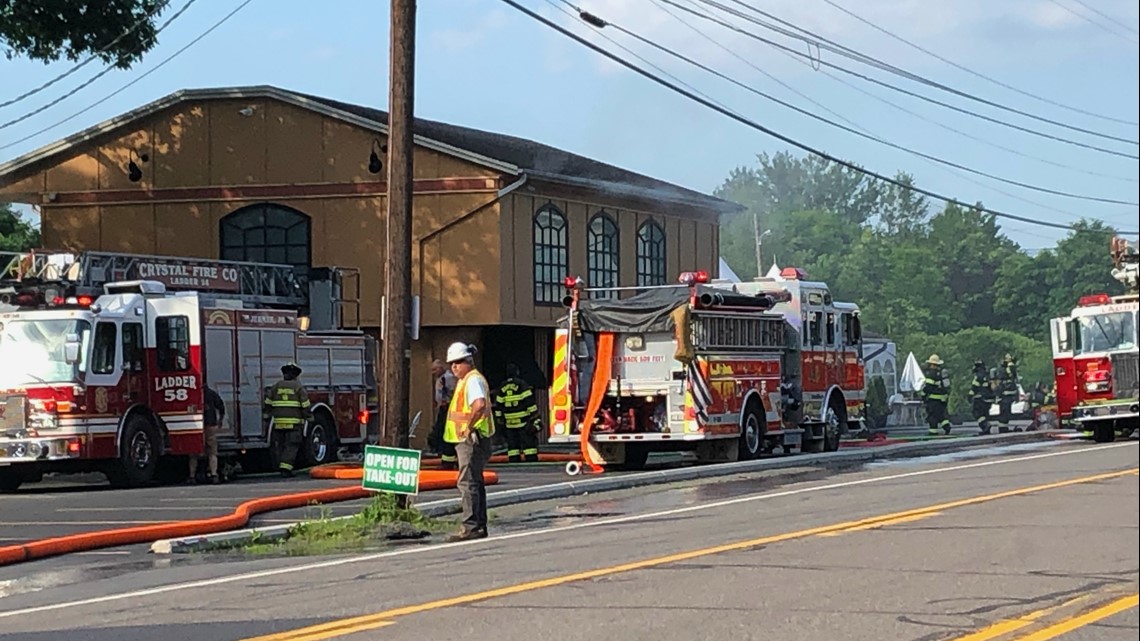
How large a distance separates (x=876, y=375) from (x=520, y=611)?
117 ft

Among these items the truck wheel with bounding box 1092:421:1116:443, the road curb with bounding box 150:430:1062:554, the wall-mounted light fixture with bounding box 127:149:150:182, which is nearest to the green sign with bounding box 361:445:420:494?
the road curb with bounding box 150:430:1062:554

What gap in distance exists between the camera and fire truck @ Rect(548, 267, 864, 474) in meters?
23.5

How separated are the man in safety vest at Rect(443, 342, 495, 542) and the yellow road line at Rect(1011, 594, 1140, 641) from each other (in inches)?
254

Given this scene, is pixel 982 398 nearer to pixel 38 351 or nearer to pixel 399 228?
pixel 38 351

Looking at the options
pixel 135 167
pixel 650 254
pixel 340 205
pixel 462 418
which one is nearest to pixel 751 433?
pixel 462 418

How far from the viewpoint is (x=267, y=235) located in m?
35.3

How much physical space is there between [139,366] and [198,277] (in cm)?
382

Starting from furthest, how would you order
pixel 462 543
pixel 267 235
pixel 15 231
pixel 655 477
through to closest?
pixel 15 231 < pixel 267 235 < pixel 655 477 < pixel 462 543

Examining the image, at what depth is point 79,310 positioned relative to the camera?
74.2 ft

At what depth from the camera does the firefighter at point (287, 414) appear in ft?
83.0

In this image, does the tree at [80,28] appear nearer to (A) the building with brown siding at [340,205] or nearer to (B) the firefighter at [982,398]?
(A) the building with brown siding at [340,205]

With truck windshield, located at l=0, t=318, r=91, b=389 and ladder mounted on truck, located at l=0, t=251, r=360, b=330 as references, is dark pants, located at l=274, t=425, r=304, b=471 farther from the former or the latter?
truck windshield, located at l=0, t=318, r=91, b=389

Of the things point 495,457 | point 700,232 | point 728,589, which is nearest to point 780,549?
point 728,589

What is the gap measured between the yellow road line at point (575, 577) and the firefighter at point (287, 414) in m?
12.0
